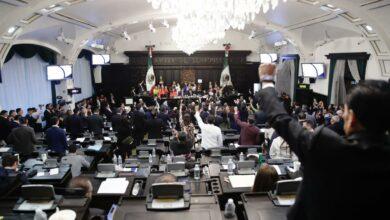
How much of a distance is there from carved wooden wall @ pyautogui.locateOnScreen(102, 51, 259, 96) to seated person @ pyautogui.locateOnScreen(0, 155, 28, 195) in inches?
688

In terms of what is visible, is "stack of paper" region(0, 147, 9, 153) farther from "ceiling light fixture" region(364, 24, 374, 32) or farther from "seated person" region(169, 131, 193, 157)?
"ceiling light fixture" region(364, 24, 374, 32)

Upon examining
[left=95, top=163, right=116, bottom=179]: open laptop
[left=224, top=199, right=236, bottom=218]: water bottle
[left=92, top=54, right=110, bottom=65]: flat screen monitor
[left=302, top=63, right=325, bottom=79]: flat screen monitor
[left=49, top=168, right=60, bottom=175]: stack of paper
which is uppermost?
[left=92, top=54, right=110, bottom=65]: flat screen monitor

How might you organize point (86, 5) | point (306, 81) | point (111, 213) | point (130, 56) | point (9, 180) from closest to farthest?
point (111, 213), point (9, 180), point (86, 5), point (306, 81), point (130, 56)

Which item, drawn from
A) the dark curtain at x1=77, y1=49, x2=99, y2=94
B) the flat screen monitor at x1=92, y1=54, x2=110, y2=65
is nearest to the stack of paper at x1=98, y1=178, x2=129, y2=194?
the dark curtain at x1=77, y1=49, x2=99, y2=94

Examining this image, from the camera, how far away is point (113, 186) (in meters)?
4.91

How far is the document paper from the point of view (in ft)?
15.7

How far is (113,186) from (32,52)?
10.2 m

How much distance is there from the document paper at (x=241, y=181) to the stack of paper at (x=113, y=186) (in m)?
1.64

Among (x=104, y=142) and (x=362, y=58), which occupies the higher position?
(x=362, y=58)

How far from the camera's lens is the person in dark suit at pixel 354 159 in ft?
4.25

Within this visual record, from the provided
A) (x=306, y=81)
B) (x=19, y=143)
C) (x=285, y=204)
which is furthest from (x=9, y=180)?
(x=306, y=81)

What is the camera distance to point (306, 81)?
706 inches

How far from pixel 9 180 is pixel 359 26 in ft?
33.4

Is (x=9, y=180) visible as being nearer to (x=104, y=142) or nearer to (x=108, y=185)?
(x=108, y=185)
